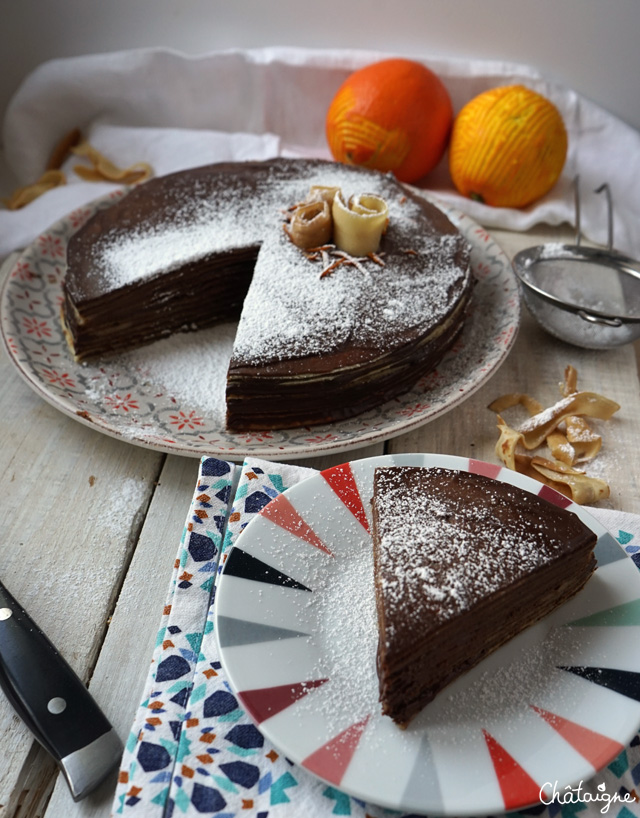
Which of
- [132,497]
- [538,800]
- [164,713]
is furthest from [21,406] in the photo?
[538,800]

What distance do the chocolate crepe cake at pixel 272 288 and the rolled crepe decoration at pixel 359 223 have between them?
0.18 ft

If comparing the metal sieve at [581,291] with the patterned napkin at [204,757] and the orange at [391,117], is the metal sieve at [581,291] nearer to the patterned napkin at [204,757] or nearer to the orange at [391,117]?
the orange at [391,117]

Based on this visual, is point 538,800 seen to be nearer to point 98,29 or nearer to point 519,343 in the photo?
point 519,343

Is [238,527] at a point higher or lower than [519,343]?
higher

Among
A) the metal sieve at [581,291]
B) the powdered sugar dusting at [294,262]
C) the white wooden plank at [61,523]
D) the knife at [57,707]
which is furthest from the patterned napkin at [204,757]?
the metal sieve at [581,291]

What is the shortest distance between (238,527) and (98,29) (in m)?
2.39

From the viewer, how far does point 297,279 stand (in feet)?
6.86

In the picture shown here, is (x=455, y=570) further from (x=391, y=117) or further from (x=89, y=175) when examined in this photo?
(x=89, y=175)

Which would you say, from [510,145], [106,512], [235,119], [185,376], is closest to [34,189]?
[235,119]

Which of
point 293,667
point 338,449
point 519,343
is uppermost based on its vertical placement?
point 293,667

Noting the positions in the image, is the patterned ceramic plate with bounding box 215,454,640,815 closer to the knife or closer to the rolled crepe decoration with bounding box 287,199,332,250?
the knife

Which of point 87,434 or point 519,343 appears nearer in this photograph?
point 87,434

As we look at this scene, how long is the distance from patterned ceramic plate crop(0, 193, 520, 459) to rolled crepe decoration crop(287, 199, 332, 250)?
37 cm

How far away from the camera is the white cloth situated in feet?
9.05
